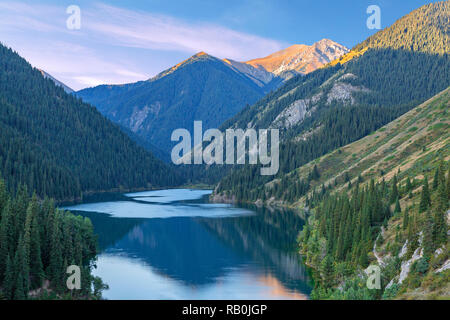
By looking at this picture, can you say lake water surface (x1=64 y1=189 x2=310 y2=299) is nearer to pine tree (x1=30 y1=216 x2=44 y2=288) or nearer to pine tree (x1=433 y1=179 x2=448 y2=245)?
pine tree (x1=30 y1=216 x2=44 y2=288)

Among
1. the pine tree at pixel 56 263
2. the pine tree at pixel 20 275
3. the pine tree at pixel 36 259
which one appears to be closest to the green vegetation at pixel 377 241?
the pine tree at pixel 56 263

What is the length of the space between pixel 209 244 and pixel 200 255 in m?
11.0

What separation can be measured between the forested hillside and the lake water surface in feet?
21.2

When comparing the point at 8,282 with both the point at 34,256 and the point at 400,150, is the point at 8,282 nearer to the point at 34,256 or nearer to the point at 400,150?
the point at 34,256

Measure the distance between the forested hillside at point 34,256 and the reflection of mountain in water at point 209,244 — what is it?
18.4 m

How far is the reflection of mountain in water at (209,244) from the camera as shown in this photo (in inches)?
3015

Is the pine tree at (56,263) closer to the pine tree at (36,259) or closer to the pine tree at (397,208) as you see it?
the pine tree at (36,259)

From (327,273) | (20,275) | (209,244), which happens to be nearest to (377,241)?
(327,273)

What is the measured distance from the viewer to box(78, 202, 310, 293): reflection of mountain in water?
76.6 m

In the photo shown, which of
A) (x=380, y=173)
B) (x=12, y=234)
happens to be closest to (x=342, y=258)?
(x=12, y=234)

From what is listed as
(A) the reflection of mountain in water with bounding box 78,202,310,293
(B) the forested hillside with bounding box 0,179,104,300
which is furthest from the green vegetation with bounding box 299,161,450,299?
(B) the forested hillside with bounding box 0,179,104,300

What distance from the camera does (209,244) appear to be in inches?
4070
